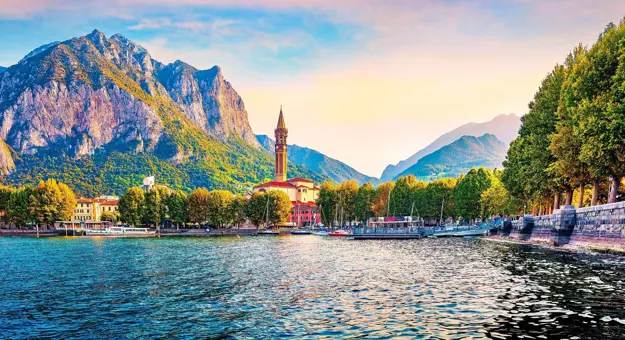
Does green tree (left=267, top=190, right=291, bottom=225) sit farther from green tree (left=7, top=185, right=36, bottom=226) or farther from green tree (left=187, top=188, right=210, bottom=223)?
green tree (left=7, top=185, right=36, bottom=226)

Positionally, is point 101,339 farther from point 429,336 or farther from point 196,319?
point 429,336

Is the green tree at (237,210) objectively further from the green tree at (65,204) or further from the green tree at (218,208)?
the green tree at (65,204)

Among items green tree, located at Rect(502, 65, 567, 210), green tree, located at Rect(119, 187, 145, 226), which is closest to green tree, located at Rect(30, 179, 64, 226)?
Answer: green tree, located at Rect(119, 187, 145, 226)

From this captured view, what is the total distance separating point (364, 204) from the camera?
169250mm

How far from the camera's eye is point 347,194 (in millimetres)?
177875

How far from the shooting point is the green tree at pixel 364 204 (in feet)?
553

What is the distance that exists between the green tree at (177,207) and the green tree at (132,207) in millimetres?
8759

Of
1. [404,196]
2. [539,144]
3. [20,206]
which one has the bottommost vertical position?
[20,206]

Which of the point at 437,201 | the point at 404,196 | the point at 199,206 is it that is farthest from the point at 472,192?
the point at 199,206

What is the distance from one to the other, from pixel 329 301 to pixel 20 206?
14844cm

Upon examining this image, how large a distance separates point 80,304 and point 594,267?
111 ft

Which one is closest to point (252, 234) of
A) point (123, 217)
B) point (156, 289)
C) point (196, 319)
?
point (123, 217)

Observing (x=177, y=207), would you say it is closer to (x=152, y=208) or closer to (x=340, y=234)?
A: (x=152, y=208)

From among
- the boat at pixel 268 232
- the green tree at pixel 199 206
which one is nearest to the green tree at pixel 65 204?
the green tree at pixel 199 206
